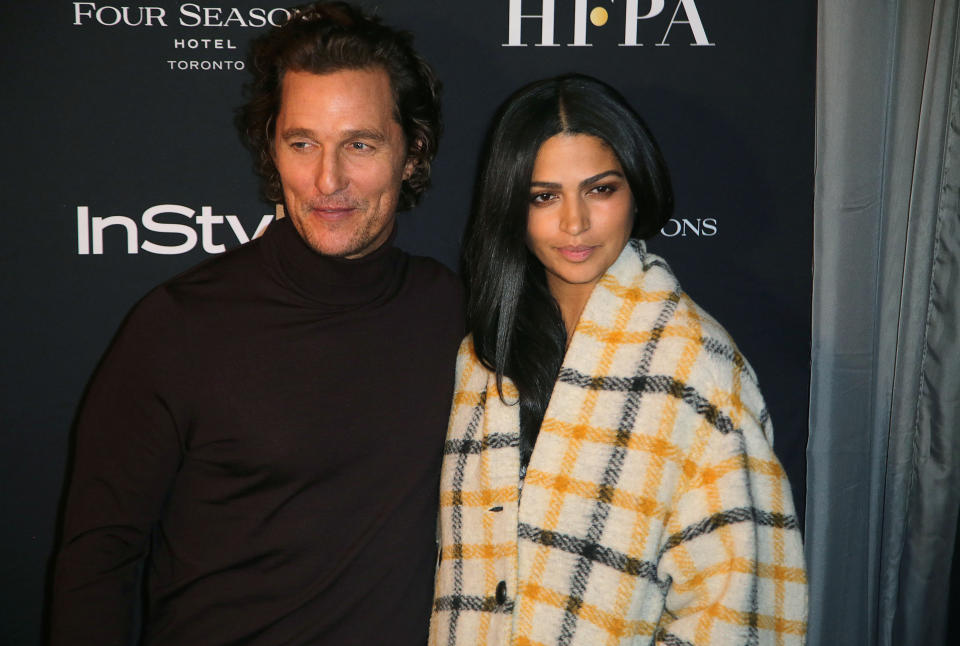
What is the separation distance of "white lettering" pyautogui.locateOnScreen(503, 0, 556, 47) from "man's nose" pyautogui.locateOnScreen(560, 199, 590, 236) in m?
0.65

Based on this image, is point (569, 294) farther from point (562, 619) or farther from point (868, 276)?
point (868, 276)

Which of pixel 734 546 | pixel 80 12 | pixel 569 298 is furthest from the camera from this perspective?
pixel 80 12

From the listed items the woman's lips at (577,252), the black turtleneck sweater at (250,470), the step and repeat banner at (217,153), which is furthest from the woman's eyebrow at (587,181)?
the step and repeat banner at (217,153)

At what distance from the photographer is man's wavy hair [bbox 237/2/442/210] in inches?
58.2

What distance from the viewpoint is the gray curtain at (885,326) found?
1.91m

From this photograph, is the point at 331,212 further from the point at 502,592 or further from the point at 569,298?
the point at 502,592

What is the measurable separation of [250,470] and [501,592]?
473 mm

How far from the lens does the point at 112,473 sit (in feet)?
4.52

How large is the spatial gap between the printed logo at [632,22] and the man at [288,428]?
0.47 meters

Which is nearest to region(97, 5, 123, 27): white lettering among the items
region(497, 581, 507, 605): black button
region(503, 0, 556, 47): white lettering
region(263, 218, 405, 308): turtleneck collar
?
region(263, 218, 405, 308): turtleneck collar

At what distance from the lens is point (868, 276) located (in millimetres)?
1979

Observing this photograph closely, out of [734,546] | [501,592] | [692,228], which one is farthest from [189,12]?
[734,546]

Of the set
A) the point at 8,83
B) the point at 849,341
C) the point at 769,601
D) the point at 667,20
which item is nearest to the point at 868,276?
the point at 849,341

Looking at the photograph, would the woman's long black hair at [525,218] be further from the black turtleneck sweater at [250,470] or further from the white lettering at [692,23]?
the white lettering at [692,23]
